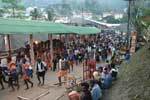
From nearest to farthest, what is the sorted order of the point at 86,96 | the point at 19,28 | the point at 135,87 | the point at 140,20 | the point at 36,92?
the point at 86,96
the point at 135,87
the point at 36,92
the point at 19,28
the point at 140,20

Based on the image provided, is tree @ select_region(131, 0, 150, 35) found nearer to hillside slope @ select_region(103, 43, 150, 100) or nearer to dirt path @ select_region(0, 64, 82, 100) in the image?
hillside slope @ select_region(103, 43, 150, 100)

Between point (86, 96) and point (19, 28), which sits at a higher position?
point (19, 28)

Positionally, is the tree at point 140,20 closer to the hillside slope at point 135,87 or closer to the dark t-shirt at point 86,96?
the hillside slope at point 135,87

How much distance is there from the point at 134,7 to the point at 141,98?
90.2 feet

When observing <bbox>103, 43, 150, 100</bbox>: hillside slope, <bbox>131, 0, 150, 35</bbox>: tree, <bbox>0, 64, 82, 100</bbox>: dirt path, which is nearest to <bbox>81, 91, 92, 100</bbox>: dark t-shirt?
<bbox>103, 43, 150, 100</bbox>: hillside slope

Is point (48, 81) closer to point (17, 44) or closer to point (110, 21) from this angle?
point (17, 44)

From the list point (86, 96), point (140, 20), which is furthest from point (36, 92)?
point (140, 20)

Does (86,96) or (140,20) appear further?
(140,20)

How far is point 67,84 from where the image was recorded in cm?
1473

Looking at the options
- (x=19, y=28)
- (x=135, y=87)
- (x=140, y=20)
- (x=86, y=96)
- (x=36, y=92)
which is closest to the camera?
(x=86, y=96)

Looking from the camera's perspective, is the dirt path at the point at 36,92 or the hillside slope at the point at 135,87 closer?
the hillside slope at the point at 135,87

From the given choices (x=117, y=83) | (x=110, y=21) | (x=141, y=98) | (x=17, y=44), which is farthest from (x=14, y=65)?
(x=110, y=21)

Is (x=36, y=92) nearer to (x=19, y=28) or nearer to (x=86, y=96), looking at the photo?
(x=86, y=96)

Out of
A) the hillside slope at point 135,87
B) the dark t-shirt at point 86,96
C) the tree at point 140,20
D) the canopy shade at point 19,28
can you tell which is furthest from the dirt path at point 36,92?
the tree at point 140,20
